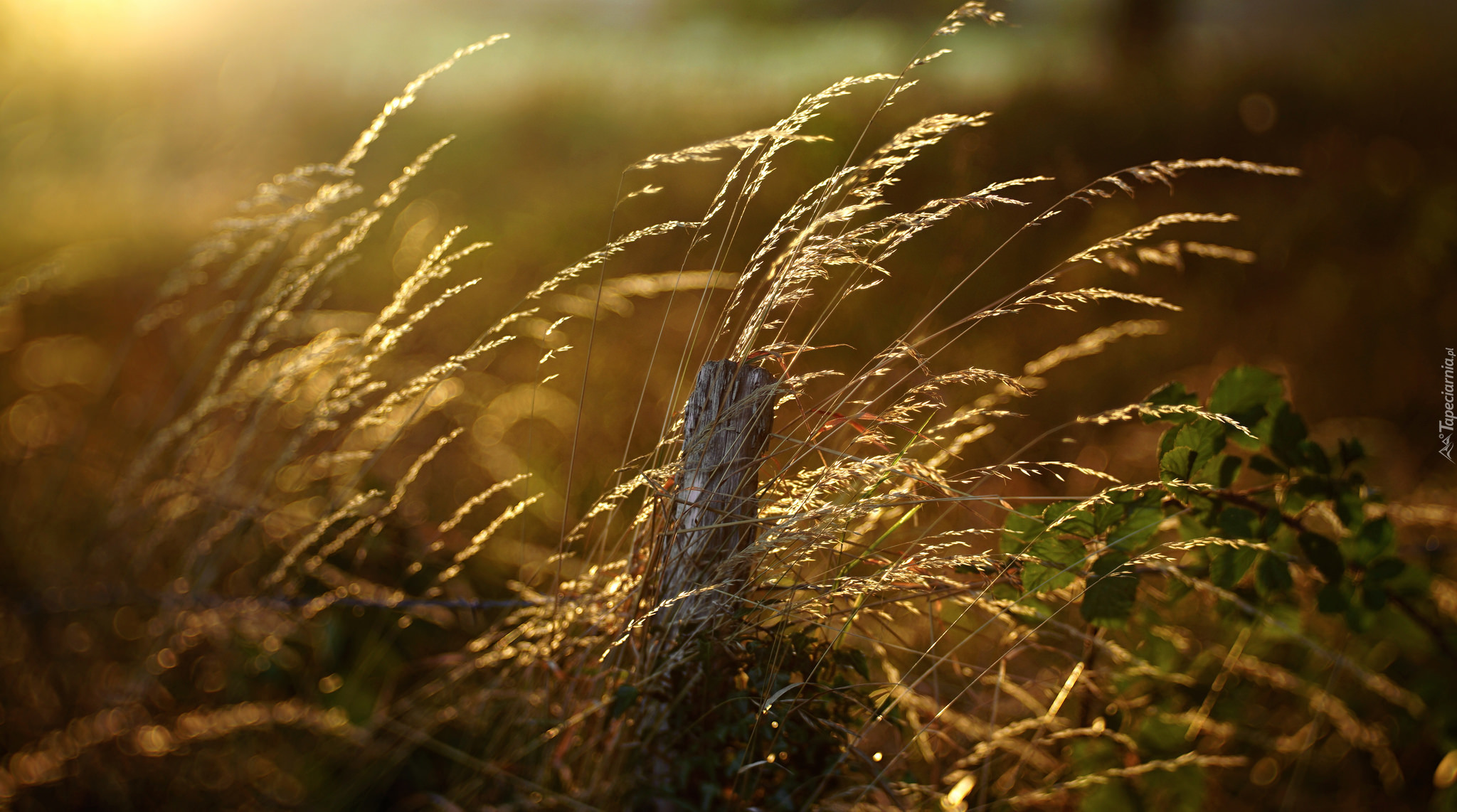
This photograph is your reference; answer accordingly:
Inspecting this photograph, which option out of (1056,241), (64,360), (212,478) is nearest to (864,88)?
(1056,241)

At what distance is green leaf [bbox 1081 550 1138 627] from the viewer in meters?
1.13

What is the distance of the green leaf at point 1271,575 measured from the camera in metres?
1.22

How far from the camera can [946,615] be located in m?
1.75

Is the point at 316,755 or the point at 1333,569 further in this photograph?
the point at 316,755

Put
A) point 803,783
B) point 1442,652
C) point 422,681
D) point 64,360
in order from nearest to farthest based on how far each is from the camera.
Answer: point 803,783 < point 1442,652 < point 422,681 < point 64,360

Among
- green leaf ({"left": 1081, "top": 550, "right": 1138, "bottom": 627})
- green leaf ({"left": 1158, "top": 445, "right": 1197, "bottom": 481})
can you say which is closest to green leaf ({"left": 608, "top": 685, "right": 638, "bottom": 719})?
green leaf ({"left": 1081, "top": 550, "right": 1138, "bottom": 627})

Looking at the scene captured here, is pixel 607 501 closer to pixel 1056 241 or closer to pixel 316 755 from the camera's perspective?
pixel 316 755

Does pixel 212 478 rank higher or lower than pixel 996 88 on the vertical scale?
lower

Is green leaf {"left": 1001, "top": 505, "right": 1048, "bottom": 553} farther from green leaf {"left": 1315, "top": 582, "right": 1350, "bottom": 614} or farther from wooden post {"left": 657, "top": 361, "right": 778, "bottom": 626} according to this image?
green leaf {"left": 1315, "top": 582, "right": 1350, "bottom": 614}

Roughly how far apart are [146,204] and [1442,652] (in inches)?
293

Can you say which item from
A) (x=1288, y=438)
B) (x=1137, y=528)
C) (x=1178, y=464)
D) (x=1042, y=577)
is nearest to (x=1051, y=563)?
(x=1042, y=577)

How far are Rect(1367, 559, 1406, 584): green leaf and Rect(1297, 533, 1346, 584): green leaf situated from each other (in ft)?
0.38

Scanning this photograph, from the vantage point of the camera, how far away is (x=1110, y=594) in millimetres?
1147

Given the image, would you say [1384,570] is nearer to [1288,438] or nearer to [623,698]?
[1288,438]
